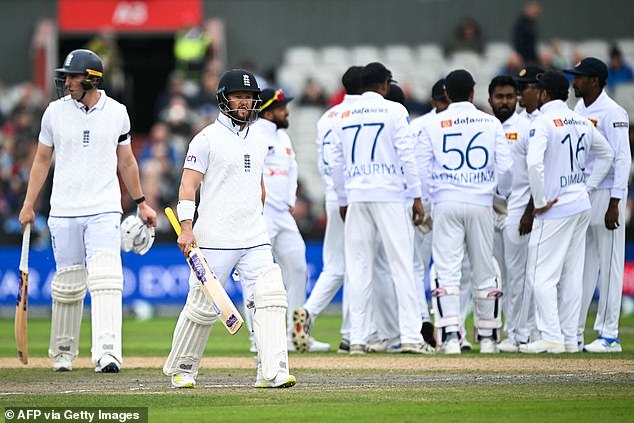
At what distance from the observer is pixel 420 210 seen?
512 inches

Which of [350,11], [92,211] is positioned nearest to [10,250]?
[92,211]

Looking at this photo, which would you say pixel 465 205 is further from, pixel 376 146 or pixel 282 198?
pixel 282 198

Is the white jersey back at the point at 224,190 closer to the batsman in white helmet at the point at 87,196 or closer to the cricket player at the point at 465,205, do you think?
the batsman in white helmet at the point at 87,196

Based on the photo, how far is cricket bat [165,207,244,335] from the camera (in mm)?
9398

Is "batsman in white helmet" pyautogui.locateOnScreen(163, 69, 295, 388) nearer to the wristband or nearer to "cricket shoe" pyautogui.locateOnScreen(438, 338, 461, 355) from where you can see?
the wristband

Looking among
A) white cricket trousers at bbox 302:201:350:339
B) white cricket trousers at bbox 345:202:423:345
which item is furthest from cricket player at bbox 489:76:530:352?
white cricket trousers at bbox 302:201:350:339

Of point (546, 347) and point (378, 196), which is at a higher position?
point (378, 196)

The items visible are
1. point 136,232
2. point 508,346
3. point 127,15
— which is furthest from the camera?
point 127,15

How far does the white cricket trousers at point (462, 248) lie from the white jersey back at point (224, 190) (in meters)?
3.62

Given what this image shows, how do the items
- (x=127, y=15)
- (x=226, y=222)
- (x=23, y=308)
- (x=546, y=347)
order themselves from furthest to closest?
1. (x=127, y=15)
2. (x=546, y=347)
3. (x=23, y=308)
4. (x=226, y=222)

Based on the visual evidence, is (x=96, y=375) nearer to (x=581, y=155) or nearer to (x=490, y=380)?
(x=490, y=380)

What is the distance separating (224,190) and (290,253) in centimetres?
472

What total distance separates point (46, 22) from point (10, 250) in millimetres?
10635

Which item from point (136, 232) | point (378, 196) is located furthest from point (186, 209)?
point (378, 196)
